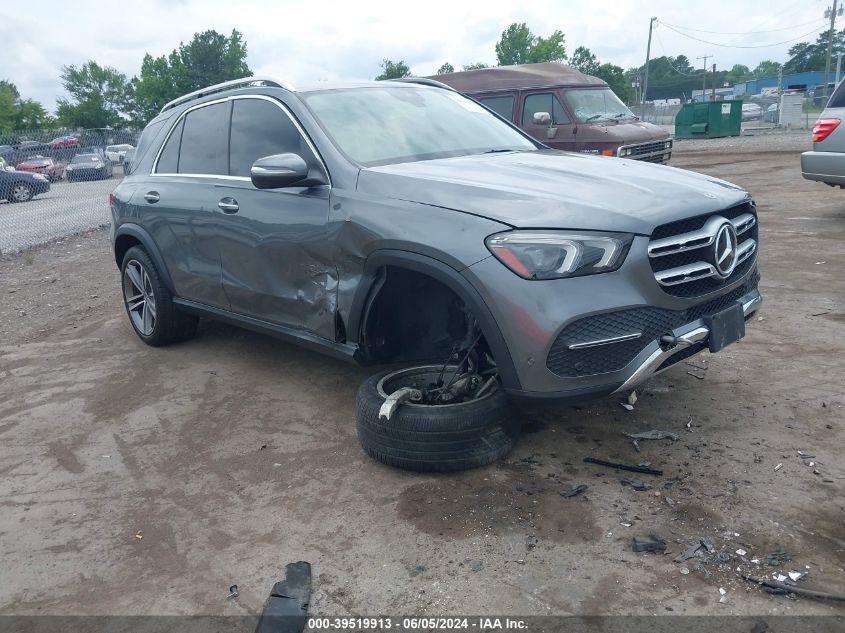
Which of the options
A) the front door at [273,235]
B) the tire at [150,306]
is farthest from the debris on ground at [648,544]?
the tire at [150,306]

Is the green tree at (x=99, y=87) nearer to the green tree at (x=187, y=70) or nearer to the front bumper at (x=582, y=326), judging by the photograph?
the green tree at (x=187, y=70)

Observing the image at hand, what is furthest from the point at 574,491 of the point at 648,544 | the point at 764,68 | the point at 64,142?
the point at 764,68

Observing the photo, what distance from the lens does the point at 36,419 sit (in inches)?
188

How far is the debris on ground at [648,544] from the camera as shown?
289 cm

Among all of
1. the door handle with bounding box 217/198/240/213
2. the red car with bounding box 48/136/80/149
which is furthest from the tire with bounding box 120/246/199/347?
the red car with bounding box 48/136/80/149

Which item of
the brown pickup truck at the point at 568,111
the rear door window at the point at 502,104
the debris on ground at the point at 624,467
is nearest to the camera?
the debris on ground at the point at 624,467

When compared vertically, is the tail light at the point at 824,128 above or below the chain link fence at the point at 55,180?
above

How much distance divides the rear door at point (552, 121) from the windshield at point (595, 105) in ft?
0.68

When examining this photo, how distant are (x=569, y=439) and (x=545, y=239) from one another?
4.11 feet

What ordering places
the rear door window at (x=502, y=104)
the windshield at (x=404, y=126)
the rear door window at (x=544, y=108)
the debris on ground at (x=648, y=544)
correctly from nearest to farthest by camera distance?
the debris on ground at (x=648, y=544) < the windshield at (x=404, y=126) < the rear door window at (x=544, y=108) < the rear door window at (x=502, y=104)

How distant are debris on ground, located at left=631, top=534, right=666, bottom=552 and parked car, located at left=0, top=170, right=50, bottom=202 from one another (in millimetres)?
18571

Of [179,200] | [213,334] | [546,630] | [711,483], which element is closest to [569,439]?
[711,483]

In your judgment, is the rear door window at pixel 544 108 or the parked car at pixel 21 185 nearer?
the rear door window at pixel 544 108

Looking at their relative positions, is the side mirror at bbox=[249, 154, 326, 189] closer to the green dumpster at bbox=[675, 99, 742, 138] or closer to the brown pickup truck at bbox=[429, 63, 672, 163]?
the brown pickup truck at bbox=[429, 63, 672, 163]
